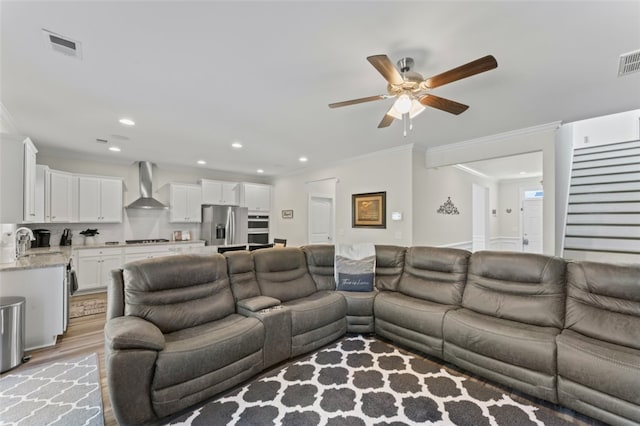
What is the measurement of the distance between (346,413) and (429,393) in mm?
741

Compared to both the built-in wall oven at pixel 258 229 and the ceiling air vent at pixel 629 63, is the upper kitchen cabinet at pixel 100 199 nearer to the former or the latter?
the built-in wall oven at pixel 258 229

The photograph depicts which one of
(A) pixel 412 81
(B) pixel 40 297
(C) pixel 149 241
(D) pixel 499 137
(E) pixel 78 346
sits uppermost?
(D) pixel 499 137

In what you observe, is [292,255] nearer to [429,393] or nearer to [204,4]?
[429,393]

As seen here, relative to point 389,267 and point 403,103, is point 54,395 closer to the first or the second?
point 389,267

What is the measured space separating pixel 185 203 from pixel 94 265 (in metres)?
2.09

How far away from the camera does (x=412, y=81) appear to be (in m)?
2.09

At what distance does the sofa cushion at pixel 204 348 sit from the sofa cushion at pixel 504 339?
72.7 inches

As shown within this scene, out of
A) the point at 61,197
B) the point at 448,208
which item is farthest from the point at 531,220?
the point at 61,197

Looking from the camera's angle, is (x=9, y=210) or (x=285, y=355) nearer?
(x=285, y=355)

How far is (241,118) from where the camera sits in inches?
134

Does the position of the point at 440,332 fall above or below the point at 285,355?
above

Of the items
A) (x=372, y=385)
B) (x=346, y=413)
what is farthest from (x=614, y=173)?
(x=346, y=413)

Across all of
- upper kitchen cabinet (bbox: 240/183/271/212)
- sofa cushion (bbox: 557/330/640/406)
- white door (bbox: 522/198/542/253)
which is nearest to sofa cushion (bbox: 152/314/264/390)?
sofa cushion (bbox: 557/330/640/406)

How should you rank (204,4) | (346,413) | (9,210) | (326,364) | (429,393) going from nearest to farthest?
(204,4) → (346,413) → (429,393) → (326,364) → (9,210)
